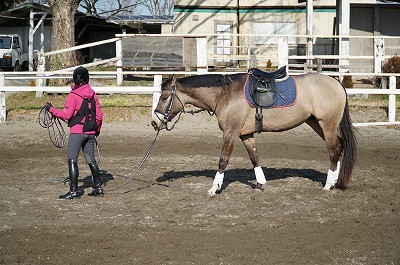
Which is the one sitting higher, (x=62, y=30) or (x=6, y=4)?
(x=6, y=4)

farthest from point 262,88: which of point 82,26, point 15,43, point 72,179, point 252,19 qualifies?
point 82,26

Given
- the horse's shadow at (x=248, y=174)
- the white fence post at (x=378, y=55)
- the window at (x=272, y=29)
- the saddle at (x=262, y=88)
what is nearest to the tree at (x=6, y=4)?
the window at (x=272, y=29)

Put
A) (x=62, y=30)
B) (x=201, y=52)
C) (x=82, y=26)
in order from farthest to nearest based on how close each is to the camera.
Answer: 1. (x=82, y=26)
2. (x=62, y=30)
3. (x=201, y=52)

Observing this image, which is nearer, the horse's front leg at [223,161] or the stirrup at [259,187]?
the horse's front leg at [223,161]

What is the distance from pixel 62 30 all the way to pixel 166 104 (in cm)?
1260

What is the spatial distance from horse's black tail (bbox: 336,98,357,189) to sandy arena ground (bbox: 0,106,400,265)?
0.21 m

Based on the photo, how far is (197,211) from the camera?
7996 millimetres

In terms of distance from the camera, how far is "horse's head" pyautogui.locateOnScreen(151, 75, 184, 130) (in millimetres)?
8969

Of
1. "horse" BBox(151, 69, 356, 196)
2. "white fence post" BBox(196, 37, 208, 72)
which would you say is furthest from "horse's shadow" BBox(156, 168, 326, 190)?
"white fence post" BBox(196, 37, 208, 72)

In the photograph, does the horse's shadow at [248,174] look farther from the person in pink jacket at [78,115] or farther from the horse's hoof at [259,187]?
the person in pink jacket at [78,115]

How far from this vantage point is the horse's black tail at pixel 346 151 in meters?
9.21

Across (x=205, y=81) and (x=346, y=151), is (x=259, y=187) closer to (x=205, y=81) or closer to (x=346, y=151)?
(x=346, y=151)

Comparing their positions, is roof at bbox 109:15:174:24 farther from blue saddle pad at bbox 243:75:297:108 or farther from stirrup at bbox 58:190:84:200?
stirrup at bbox 58:190:84:200

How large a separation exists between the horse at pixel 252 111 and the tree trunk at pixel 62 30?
12.1 metres
